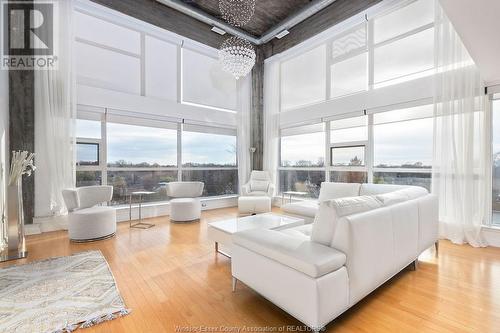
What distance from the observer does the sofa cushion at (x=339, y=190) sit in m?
Answer: 3.75

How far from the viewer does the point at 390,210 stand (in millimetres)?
2043

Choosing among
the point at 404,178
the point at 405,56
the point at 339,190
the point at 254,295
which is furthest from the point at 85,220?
the point at 405,56

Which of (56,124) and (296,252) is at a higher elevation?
(56,124)

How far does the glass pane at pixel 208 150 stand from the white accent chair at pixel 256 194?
3.08 feet

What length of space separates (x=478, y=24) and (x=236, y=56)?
306 centimetres

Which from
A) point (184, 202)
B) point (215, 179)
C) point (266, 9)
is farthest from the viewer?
point (215, 179)

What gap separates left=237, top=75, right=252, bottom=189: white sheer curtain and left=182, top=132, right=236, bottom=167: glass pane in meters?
0.29

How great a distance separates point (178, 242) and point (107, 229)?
122 centimetres

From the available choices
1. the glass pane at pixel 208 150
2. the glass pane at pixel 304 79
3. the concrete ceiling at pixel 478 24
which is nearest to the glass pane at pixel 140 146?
the glass pane at pixel 208 150

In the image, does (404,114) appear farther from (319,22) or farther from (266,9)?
(266,9)

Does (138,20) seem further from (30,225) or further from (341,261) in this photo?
(341,261)

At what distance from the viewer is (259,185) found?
20.4 ft

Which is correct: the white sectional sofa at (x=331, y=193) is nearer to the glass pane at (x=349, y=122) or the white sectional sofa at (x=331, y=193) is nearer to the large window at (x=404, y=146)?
the large window at (x=404, y=146)

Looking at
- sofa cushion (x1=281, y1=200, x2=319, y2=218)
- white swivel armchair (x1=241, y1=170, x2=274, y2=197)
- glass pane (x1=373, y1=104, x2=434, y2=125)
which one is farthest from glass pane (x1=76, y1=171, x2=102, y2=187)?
glass pane (x1=373, y1=104, x2=434, y2=125)
